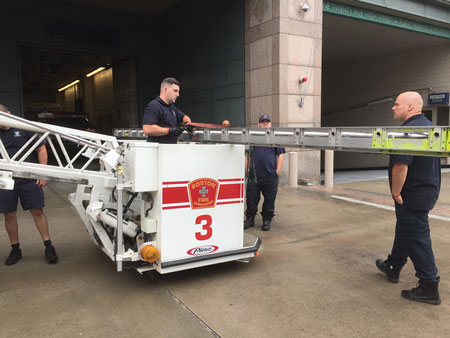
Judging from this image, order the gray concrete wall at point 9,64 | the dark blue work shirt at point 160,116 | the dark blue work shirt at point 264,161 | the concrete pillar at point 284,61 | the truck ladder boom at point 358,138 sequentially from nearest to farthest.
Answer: the truck ladder boom at point 358,138 < the dark blue work shirt at point 160,116 < the dark blue work shirt at point 264,161 < the concrete pillar at point 284,61 < the gray concrete wall at point 9,64

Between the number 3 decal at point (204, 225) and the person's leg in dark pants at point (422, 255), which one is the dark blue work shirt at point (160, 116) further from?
the person's leg in dark pants at point (422, 255)

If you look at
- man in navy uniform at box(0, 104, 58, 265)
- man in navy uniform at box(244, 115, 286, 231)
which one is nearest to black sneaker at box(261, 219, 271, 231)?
man in navy uniform at box(244, 115, 286, 231)

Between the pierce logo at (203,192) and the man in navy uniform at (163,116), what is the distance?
531 mm

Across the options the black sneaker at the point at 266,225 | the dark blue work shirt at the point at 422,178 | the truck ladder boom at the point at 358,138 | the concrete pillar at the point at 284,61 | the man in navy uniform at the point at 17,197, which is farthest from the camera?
the concrete pillar at the point at 284,61

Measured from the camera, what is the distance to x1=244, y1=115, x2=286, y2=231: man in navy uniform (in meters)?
5.35

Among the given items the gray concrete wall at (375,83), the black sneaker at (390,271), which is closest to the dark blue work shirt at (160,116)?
the black sneaker at (390,271)

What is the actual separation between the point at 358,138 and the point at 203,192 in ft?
4.80

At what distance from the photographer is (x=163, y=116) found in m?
3.85

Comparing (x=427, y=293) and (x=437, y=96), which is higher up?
(x=437, y=96)

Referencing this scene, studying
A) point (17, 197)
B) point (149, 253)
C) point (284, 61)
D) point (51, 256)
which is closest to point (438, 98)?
point (284, 61)

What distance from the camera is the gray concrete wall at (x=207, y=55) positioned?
1121 centimetres

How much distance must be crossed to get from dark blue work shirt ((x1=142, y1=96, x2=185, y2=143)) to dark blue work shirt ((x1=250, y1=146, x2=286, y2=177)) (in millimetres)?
1689

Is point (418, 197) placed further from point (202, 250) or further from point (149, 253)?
point (149, 253)

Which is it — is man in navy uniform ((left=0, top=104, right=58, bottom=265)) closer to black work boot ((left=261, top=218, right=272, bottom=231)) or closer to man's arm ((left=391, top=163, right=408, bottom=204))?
black work boot ((left=261, top=218, right=272, bottom=231))
